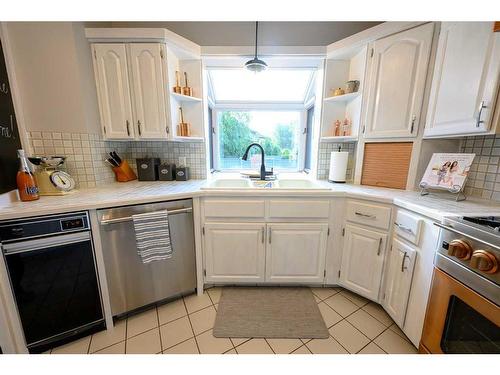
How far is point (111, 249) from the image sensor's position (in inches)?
52.9

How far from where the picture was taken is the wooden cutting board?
5.41 feet

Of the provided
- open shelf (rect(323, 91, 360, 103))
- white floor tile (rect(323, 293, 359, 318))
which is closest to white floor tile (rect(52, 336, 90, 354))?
white floor tile (rect(323, 293, 359, 318))

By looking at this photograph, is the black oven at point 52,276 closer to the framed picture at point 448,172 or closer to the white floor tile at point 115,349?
the white floor tile at point 115,349

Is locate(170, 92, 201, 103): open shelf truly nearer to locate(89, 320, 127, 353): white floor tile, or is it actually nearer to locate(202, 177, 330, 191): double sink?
locate(202, 177, 330, 191): double sink

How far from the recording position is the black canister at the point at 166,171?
2033 mm

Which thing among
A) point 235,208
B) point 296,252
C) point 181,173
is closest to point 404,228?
point 296,252

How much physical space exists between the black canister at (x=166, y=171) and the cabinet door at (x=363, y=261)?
1.71 metres

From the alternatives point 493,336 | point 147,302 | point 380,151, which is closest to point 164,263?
point 147,302

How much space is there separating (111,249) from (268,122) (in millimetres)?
2070

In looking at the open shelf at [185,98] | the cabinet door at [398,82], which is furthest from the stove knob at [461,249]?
the open shelf at [185,98]

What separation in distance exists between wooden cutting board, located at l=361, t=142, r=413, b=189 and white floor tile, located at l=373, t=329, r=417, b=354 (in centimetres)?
109

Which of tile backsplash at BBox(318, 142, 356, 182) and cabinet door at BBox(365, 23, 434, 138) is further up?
cabinet door at BBox(365, 23, 434, 138)

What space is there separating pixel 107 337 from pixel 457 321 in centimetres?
203
